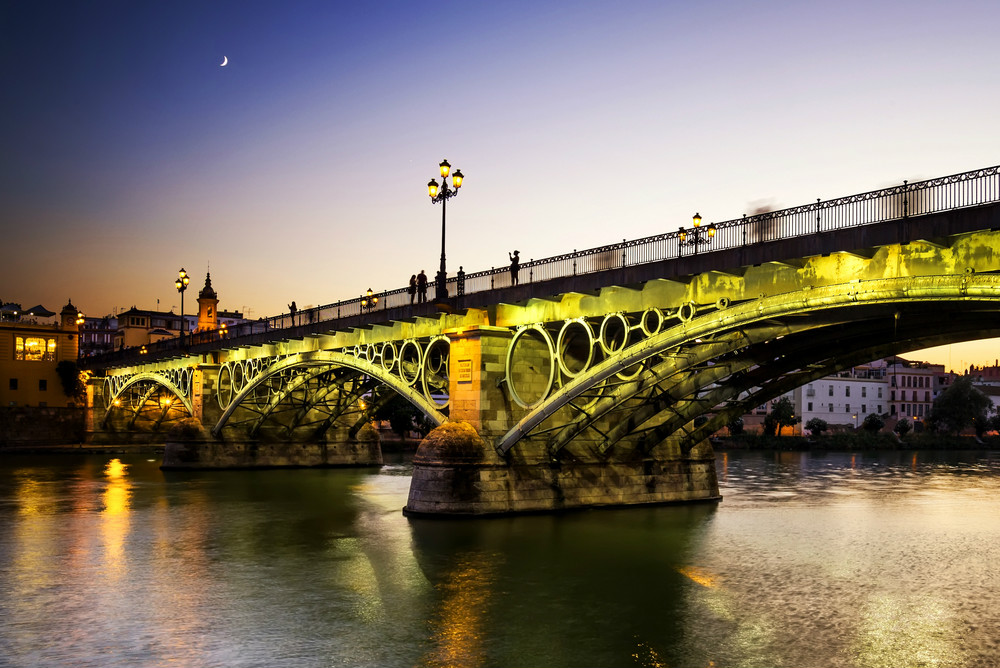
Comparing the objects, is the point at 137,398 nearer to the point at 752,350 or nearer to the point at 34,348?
the point at 34,348

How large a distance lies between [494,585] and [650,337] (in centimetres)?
792

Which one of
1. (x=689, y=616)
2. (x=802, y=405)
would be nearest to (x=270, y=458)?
(x=689, y=616)

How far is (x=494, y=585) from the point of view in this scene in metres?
18.7

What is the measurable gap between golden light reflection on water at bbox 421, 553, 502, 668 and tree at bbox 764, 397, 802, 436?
7938 cm

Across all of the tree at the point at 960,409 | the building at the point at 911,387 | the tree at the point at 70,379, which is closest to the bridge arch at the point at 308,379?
the tree at the point at 70,379

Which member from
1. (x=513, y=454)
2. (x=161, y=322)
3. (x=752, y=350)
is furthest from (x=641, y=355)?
(x=161, y=322)

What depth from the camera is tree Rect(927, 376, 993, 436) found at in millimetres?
99438

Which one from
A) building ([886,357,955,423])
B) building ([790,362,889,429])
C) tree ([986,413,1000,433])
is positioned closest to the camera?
tree ([986,413,1000,433])

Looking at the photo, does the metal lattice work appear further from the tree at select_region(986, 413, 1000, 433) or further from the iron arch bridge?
the tree at select_region(986, 413, 1000, 433)

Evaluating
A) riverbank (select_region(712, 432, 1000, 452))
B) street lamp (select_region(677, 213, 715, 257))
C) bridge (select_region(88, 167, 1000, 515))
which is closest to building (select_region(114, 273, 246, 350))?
bridge (select_region(88, 167, 1000, 515))

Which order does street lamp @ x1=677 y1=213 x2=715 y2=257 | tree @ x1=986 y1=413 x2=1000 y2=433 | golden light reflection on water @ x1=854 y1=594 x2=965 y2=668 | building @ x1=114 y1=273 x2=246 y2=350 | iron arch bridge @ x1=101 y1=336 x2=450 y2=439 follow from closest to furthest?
golden light reflection on water @ x1=854 y1=594 x2=965 y2=668 → street lamp @ x1=677 y1=213 x2=715 y2=257 → iron arch bridge @ x1=101 y1=336 x2=450 y2=439 → building @ x1=114 y1=273 x2=246 y2=350 → tree @ x1=986 y1=413 x2=1000 y2=433

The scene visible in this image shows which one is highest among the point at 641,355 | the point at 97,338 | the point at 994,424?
the point at 97,338

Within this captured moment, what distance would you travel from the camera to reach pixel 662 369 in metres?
24.9

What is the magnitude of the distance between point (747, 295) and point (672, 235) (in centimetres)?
297
